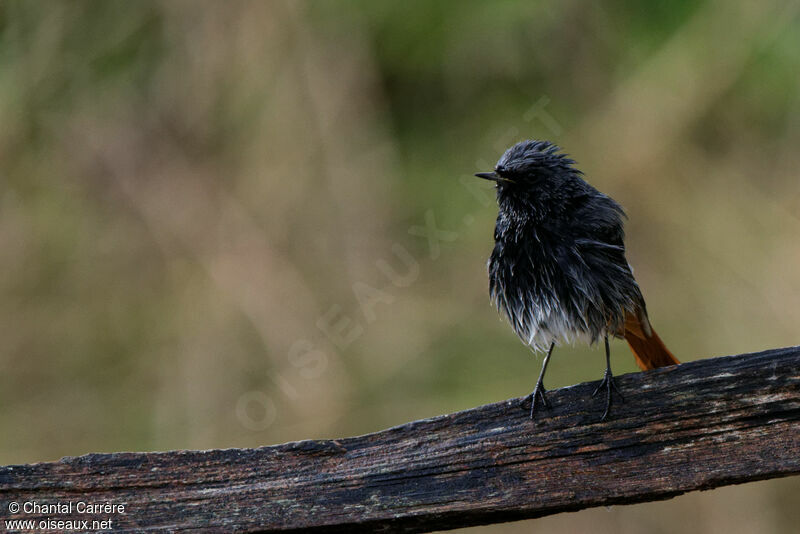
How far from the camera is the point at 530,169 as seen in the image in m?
3.45

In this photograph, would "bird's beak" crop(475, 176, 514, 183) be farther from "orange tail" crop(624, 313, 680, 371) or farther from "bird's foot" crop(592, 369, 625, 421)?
"bird's foot" crop(592, 369, 625, 421)

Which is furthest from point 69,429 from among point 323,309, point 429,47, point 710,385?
point 710,385

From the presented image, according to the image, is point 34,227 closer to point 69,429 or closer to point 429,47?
point 69,429

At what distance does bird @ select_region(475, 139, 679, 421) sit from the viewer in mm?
3270

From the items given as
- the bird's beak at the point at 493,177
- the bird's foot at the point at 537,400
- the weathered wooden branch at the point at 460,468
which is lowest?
the weathered wooden branch at the point at 460,468

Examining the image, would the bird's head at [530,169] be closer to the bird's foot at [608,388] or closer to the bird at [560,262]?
the bird at [560,262]

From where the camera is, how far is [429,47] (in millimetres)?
6418

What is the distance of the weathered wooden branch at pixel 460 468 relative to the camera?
230cm

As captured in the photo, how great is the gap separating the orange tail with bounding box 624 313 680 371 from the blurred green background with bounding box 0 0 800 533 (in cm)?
236

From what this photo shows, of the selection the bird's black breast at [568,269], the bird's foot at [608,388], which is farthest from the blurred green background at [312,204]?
the bird's foot at [608,388]

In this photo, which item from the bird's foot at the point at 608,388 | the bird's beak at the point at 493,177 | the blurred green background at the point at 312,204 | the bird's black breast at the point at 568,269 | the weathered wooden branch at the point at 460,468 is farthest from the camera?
the blurred green background at the point at 312,204

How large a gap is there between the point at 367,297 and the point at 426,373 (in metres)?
0.66

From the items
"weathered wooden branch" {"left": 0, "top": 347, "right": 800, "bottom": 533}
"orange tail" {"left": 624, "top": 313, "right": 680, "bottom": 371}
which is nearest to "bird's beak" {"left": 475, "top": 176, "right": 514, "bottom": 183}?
"orange tail" {"left": 624, "top": 313, "right": 680, "bottom": 371}

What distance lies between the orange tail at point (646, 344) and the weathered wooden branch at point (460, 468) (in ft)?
2.90
